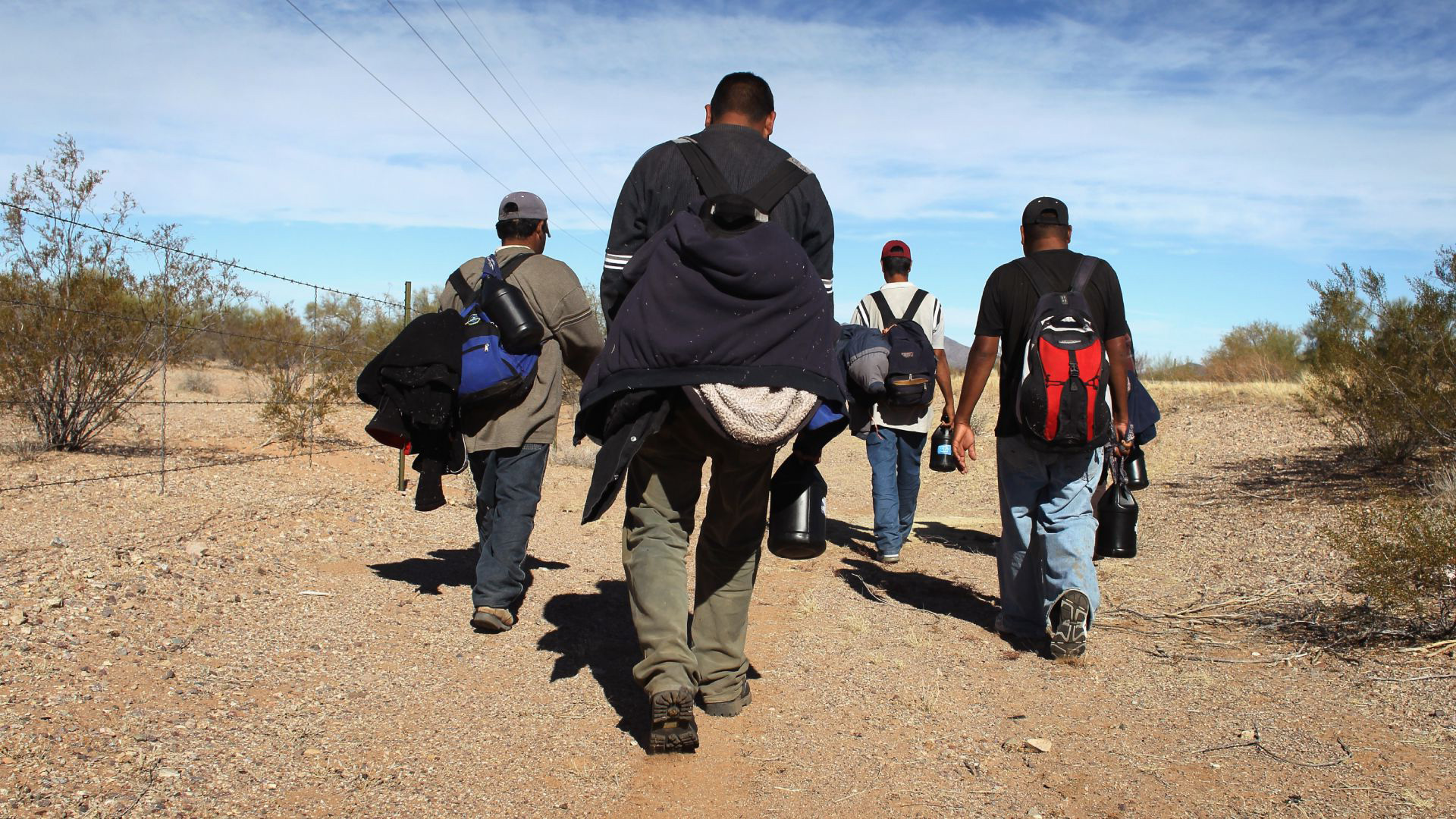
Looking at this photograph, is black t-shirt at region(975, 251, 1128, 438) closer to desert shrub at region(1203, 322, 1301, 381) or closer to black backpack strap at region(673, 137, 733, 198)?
black backpack strap at region(673, 137, 733, 198)

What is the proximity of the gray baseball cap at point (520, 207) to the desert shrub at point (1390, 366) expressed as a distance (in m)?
7.62

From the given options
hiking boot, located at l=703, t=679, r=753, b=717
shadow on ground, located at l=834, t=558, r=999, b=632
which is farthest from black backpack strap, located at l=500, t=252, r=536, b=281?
shadow on ground, located at l=834, t=558, r=999, b=632

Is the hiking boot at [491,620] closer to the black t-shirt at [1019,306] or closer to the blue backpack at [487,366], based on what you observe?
the blue backpack at [487,366]

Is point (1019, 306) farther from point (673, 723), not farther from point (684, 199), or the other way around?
point (673, 723)

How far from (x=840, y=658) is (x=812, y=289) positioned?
71.7 inches

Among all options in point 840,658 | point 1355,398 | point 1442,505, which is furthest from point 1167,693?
point 1355,398

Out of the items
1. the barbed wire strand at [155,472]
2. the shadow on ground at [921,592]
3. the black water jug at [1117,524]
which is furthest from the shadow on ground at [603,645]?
the barbed wire strand at [155,472]

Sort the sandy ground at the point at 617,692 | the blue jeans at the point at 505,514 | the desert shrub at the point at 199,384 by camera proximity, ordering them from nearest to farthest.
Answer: the sandy ground at the point at 617,692
the blue jeans at the point at 505,514
the desert shrub at the point at 199,384

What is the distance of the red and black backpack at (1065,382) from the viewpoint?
4.32 meters

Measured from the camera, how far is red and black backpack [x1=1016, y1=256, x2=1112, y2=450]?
4324 mm

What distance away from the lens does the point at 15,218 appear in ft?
30.6

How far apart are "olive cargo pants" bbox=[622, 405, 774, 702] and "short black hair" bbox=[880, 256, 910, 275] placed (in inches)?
145

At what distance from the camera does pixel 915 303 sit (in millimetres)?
6805

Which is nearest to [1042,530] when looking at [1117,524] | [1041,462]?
[1041,462]
